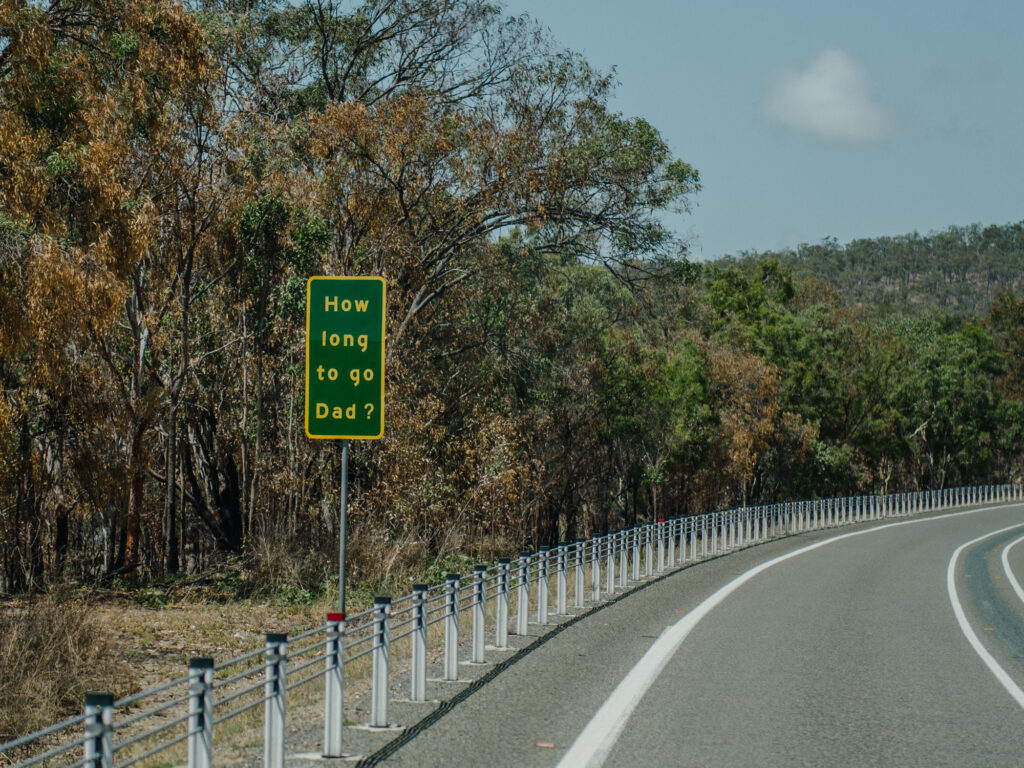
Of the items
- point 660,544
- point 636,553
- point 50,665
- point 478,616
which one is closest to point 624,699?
point 478,616

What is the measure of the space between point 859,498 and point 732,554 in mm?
25854

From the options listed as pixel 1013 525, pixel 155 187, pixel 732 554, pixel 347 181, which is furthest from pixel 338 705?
pixel 1013 525

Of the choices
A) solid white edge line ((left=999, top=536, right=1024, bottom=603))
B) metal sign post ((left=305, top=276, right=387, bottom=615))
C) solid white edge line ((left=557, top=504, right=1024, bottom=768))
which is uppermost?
metal sign post ((left=305, top=276, right=387, bottom=615))

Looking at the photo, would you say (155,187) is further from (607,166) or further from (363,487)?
(607,166)

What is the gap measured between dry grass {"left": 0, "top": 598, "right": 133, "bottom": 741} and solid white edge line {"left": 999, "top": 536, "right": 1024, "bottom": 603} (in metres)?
15.3

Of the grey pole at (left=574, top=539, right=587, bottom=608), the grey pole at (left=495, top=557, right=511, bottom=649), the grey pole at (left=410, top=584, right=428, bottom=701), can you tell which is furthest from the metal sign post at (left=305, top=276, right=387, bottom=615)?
the grey pole at (left=574, top=539, right=587, bottom=608)

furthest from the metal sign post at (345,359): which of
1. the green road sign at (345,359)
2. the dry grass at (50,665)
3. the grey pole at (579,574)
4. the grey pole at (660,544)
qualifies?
the grey pole at (660,544)

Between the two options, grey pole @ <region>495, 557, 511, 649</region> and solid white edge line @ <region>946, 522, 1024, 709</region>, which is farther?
grey pole @ <region>495, 557, 511, 649</region>

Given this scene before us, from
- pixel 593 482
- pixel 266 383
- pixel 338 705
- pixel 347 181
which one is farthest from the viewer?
pixel 593 482

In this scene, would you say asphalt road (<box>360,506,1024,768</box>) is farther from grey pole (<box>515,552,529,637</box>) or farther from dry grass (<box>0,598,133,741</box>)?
dry grass (<box>0,598,133,741</box>)

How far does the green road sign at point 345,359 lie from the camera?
1138 centimetres

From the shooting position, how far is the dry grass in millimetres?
12266

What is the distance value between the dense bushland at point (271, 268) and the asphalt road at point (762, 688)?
7.90m

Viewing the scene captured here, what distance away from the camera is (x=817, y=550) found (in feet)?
106
